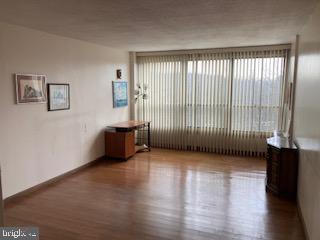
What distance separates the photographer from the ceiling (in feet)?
9.38

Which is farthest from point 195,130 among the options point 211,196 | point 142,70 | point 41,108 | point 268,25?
point 41,108

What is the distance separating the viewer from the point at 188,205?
3.60 metres

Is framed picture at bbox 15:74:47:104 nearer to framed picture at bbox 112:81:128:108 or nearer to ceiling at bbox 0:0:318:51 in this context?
ceiling at bbox 0:0:318:51

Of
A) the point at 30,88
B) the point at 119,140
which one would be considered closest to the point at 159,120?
the point at 119,140

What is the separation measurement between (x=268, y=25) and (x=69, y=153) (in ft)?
13.2

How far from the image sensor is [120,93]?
6539 millimetres

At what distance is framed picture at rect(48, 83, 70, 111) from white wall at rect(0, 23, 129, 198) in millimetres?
95

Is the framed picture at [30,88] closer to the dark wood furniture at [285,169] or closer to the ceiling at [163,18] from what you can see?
the ceiling at [163,18]

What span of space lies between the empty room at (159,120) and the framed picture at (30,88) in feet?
0.06

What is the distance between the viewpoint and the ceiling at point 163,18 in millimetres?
2859

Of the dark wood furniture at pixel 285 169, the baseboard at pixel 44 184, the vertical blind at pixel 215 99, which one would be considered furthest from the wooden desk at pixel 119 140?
the dark wood furniture at pixel 285 169

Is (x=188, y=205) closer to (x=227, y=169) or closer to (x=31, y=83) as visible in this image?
(x=227, y=169)

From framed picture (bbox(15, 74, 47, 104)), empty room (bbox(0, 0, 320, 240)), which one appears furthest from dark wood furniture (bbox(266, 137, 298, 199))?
framed picture (bbox(15, 74, 47, 104))

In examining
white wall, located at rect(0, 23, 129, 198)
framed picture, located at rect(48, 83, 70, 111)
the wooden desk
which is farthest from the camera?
the wooden desk
